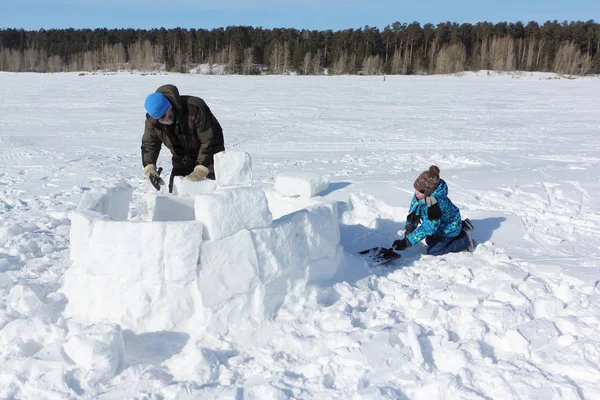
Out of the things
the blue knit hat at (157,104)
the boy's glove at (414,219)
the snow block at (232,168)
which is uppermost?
the blue knit hat at (157,104)

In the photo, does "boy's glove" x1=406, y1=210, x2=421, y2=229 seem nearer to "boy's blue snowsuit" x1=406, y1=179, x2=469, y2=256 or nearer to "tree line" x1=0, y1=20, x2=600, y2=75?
"boy's blue snowsuit" x1=406, y1=179, x2=469, y2=256

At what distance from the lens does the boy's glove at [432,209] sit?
4285 millimetres

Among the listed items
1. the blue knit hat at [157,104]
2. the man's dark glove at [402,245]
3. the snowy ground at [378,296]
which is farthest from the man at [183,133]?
the man's dark glove at [402,245]

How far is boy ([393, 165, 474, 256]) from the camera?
4285 mm

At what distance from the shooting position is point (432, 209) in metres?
4.32

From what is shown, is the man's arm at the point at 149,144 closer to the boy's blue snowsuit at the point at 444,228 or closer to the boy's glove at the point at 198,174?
the boy's glove at the point at 198,174

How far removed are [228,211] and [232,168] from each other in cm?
73

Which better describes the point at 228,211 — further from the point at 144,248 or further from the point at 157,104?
the point at 157,104

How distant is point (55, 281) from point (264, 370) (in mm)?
2016

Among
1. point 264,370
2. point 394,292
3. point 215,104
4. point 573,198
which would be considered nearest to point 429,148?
point 573,198

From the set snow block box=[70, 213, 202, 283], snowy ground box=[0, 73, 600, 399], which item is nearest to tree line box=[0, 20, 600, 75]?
snowy ground box=[0, 73, 600, 399]

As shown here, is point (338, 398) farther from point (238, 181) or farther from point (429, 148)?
point (429, 148)

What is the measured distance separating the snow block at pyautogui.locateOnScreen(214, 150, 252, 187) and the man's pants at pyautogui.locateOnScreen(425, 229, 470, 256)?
1840 millimetres

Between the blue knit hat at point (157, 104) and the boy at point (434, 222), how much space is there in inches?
86.2
